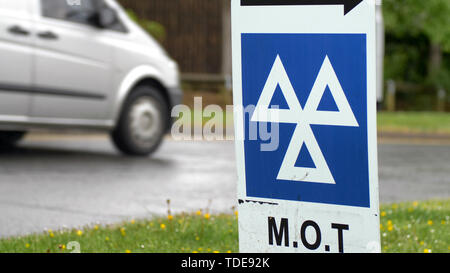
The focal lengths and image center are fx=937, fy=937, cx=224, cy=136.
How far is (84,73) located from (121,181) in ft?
5.79

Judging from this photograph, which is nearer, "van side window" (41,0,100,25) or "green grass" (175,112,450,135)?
"van side window" (41,0,100,25)

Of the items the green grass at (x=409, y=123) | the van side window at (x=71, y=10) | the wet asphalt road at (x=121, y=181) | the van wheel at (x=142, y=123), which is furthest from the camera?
the green grass at (x=409, y=123)

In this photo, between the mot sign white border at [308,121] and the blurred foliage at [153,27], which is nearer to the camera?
the mot sign white border at [308,121]

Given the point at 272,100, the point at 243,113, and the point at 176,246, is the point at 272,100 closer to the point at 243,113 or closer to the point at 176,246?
the point at 243,113

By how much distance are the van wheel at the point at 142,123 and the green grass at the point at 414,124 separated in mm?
7003

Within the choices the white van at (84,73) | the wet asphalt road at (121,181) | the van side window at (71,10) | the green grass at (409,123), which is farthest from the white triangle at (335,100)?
the green grass at (409,123)

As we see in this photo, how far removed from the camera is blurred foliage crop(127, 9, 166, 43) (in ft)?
81.0

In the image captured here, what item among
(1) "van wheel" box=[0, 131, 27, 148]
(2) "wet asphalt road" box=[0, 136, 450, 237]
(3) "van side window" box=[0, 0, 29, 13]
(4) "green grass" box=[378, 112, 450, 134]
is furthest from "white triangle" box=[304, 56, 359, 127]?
(4) "green grass" box=[378, 112, 450, 134]

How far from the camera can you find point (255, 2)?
3555mm

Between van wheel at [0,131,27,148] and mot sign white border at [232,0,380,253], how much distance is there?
352 inches

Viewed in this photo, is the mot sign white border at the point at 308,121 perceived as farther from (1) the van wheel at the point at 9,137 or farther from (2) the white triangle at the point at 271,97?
(1) the van wheel at the point at 9,137

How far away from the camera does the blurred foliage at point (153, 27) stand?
24688mm

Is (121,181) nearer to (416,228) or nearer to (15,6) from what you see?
(15,6)

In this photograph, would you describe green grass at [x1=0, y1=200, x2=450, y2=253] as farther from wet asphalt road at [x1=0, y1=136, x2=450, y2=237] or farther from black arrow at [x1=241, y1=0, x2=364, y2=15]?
black arrow at [x1=241, y1=0, x2=364, y2=15]
